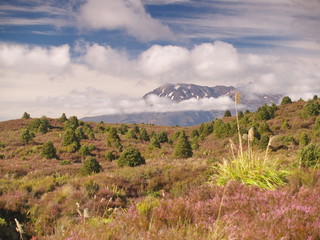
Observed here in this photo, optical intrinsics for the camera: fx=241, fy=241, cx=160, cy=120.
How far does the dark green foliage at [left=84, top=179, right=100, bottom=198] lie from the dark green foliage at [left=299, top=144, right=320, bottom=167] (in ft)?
25.7

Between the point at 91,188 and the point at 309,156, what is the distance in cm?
839

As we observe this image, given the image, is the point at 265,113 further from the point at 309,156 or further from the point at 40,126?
the point at 40,126

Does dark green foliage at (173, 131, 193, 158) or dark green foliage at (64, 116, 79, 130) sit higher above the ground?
dark green foliage at (64, 116, 79, 130)

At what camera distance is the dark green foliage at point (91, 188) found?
26.2 feet

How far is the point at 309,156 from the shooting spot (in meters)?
9.52

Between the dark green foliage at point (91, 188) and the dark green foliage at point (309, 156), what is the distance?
25.7 feet

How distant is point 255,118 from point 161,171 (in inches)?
1507

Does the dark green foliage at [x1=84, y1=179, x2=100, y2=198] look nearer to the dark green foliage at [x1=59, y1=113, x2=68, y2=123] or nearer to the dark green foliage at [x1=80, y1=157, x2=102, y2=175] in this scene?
the dark green foliage at [x1=80, y1=157, x2=102, y2=175]

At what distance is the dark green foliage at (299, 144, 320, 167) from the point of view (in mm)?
9227

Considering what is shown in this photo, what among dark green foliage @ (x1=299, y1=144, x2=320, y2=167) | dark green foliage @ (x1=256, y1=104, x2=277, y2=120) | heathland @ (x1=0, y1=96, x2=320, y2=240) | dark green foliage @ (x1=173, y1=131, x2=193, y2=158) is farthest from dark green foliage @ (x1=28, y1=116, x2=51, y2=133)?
dark green foliage @ (x1=299, y1=144, x2=320, y2=167)

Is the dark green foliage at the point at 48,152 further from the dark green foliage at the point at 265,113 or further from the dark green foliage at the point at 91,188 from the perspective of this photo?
the dark green foliage at the point at 265,113

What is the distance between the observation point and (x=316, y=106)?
3944 centimetres

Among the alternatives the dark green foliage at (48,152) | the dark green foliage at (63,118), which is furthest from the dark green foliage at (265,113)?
the dark green foliage at (63,118)

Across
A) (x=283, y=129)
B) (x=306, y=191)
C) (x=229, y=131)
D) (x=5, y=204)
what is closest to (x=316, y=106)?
(x=283, y=129)
